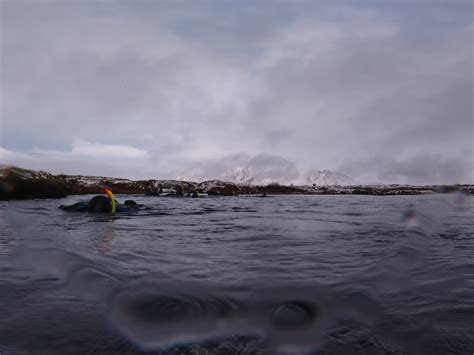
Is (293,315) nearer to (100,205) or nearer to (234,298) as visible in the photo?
(234,298)

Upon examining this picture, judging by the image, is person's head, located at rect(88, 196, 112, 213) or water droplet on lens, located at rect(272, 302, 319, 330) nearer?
water droplet on lens, located at rect(272, 302, 319, 330)

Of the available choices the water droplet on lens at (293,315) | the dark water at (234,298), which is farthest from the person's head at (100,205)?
the water droplet on lens at (293,315)

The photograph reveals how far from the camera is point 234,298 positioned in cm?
422

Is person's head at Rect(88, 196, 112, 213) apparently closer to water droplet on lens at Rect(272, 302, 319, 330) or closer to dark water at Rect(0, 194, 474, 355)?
dark water at Rect(0, 194, 474, 355)

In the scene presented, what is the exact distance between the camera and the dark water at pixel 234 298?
9.75 feet

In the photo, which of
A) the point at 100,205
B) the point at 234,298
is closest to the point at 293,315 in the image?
the point at 234,298

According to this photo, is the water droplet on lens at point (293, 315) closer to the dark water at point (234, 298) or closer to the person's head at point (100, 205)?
the dark water at point (234, 298)

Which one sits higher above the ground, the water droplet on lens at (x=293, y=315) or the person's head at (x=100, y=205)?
the person's head at (x=100, y=205)

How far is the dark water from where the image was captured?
297cm

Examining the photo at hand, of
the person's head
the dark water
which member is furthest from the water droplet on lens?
the person's head

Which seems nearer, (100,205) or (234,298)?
(234,298)

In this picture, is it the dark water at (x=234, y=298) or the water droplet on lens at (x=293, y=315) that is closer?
the dark water at (x=234, y=298)

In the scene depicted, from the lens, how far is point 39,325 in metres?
3.25

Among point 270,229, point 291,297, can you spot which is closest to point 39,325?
point 291,297
